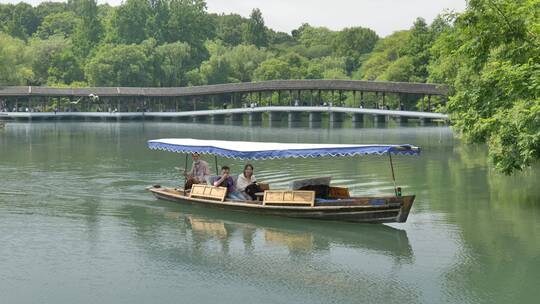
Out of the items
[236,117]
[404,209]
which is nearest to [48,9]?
[236,117]

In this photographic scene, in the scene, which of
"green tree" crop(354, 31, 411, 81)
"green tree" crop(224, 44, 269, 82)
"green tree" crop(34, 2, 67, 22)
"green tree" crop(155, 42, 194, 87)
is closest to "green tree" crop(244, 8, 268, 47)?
"green tree" crop(224, 44, 269, 82)

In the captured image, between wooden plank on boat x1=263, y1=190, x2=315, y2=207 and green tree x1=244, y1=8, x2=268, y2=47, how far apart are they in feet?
321

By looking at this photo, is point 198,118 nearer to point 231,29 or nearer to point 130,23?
point 130,23

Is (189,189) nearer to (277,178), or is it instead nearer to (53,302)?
(277,178)

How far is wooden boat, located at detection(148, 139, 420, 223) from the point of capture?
52.4 ft

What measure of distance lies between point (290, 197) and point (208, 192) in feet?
7.71

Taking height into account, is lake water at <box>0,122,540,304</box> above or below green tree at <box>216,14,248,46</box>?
below

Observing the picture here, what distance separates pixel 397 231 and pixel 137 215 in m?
6.16

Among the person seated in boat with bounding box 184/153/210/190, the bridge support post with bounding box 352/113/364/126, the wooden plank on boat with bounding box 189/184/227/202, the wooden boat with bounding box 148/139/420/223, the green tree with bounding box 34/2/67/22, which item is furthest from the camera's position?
the green tree with bounding box 34/2/67/22

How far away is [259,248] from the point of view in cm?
1468

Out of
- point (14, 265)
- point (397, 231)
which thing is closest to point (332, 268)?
point (397, 231)

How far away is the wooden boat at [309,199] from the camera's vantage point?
1598 centimetres

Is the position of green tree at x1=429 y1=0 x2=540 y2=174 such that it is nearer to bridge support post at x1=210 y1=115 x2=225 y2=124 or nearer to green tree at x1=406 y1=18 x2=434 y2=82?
green tree at x1=406 y1=18 x2=434 y2=82

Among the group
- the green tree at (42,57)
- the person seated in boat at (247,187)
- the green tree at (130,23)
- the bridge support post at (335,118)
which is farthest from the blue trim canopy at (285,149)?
the green tree at (130,23)
